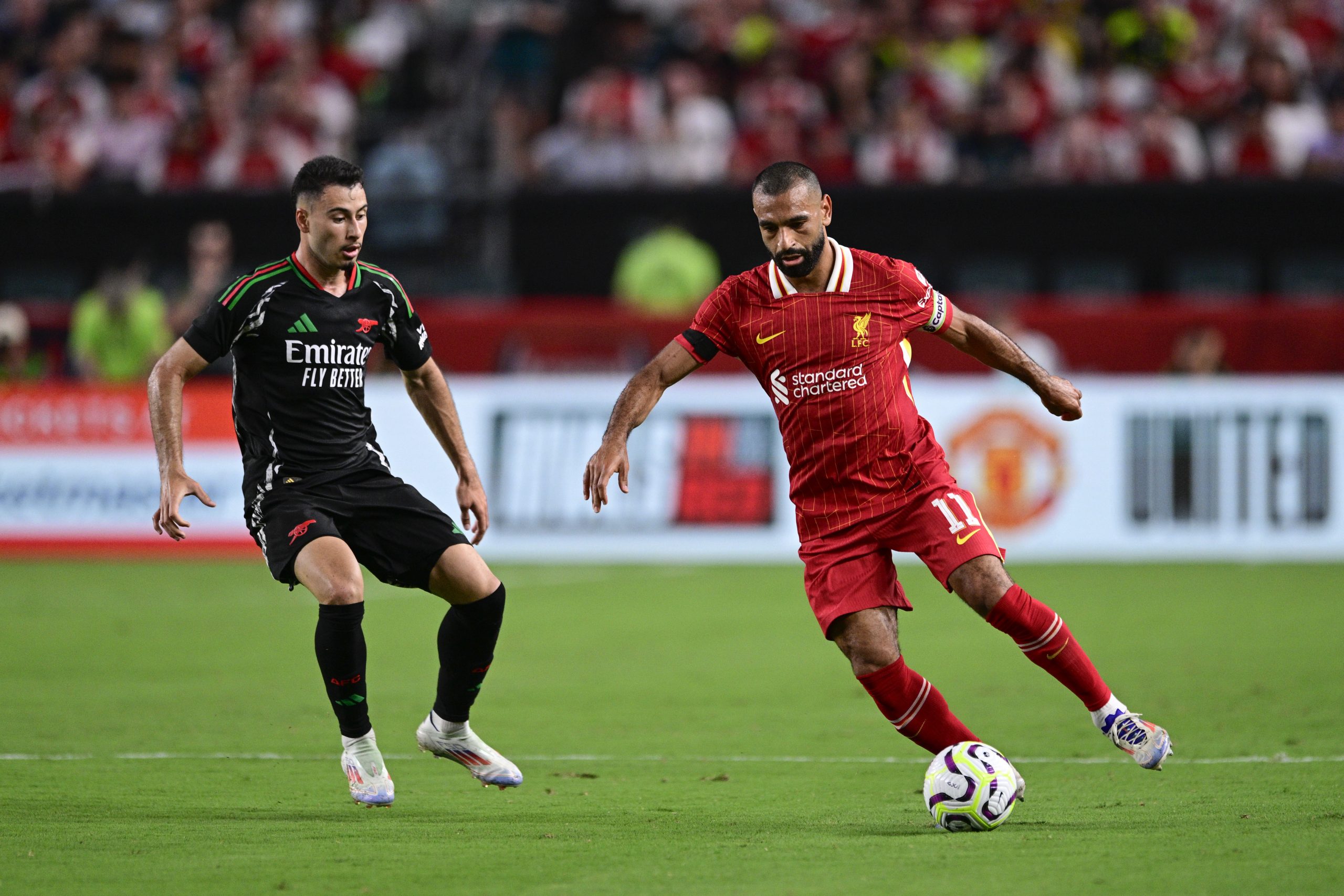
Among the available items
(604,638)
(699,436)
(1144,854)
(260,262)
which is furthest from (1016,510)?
(1144,854)

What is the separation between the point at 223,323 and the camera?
641 centimetres

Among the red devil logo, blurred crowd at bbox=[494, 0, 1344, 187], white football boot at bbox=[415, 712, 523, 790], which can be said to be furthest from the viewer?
blurred crowd at bbox=[494, 0, 1344, 187]

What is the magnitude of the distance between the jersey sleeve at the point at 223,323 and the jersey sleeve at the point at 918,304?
2345mm

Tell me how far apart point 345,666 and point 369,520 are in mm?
582

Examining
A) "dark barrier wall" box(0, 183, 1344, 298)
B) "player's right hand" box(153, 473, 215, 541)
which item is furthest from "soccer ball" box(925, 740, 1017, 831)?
"dark barrier wall" box(0, 183, 1344, 298)

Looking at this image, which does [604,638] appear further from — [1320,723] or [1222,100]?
[1222,100]

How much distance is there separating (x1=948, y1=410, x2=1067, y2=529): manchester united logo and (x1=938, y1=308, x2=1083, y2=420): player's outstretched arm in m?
8.48

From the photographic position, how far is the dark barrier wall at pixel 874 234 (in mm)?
16984

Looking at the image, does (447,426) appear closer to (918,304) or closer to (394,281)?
(394,281)

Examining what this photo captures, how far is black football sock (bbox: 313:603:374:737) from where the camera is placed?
623 centimetres

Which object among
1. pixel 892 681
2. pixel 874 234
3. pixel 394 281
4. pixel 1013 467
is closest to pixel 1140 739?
pixel 892 681

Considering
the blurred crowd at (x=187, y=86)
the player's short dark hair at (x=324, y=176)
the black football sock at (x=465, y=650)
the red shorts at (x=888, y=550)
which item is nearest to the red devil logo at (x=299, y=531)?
the black football sock at (x=465, y=650)

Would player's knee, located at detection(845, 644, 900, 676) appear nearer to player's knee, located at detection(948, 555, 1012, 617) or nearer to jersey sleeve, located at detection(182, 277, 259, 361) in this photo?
player's knee, located at detection(948, 555, 1012, 617)

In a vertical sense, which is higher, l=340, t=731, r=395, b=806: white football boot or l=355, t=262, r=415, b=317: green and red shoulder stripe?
l=355, t=262, r=415, b=317: green and red shoulder stripe
